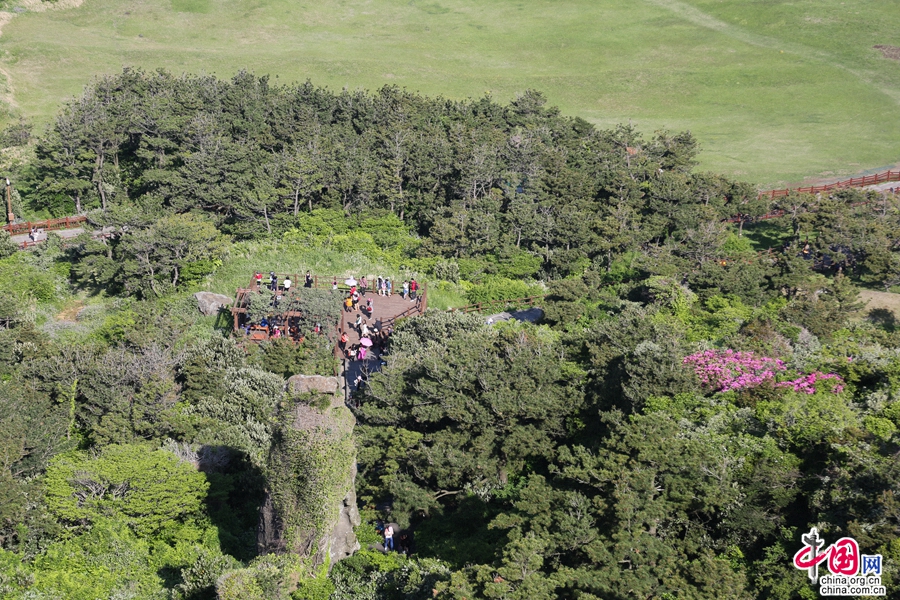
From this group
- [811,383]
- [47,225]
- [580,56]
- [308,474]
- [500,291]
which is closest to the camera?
[308,474]

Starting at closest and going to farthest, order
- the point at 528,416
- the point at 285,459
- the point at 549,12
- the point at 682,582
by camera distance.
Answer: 1. the point at 682,582
2. the point at 285,459
3. the point at 528,416
4. the point at 549,12

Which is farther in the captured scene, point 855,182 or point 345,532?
point 855,182

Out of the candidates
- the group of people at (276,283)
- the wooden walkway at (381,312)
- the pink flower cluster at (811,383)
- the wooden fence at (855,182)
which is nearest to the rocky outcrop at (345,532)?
the wooden walkway at (381,312)

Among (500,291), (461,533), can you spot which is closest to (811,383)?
(461,533)

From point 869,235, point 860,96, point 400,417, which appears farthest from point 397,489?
point 860,96

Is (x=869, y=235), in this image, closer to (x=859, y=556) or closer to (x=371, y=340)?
(x=371, y=340)

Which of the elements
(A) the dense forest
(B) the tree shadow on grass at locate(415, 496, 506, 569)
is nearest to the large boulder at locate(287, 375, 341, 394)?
(A) the dense forest

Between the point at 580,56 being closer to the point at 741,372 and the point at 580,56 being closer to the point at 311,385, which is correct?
the point at 741,372

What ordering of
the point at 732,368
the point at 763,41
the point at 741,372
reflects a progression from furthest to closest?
1. the point at 763,41
2. the point at 732,368
3. the point at 741,372
